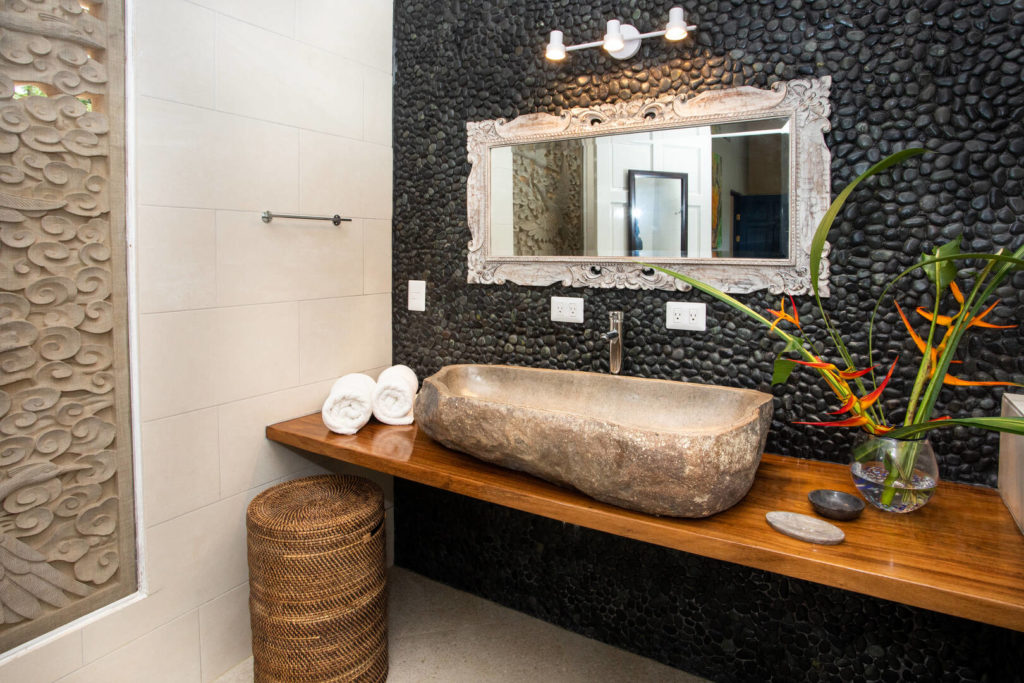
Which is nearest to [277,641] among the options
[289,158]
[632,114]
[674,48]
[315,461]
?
[315,461]

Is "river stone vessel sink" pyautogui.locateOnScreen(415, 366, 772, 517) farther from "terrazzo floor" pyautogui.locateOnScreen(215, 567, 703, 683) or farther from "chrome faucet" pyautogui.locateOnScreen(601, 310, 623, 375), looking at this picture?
"terrazzo floor" pyautogui.locateOnScreen(215, 567, 703, 683)

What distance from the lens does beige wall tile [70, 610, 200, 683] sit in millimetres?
1714

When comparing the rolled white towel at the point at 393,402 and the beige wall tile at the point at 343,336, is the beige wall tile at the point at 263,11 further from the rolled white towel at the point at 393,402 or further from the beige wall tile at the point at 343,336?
the rolled white towel at the point at 393,402

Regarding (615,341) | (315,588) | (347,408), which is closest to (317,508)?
(315,588)

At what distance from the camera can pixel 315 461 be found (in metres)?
2.33

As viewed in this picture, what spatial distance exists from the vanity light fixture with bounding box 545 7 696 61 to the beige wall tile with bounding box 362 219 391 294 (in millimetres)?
920

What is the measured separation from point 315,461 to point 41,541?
2.88 ft

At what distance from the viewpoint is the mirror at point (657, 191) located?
1744mm

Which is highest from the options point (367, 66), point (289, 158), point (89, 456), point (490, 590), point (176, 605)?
point (367, 66)

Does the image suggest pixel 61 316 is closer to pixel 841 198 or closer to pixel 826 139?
pixel 841 198

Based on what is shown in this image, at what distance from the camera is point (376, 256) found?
2479mm

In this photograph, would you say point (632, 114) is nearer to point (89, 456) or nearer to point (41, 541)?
point (89, 456)

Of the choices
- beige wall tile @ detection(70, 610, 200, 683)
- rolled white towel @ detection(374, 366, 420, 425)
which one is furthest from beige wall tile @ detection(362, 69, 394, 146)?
beige wall tile @ detection(70, 610, 200, 683)

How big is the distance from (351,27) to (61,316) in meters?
1.43
